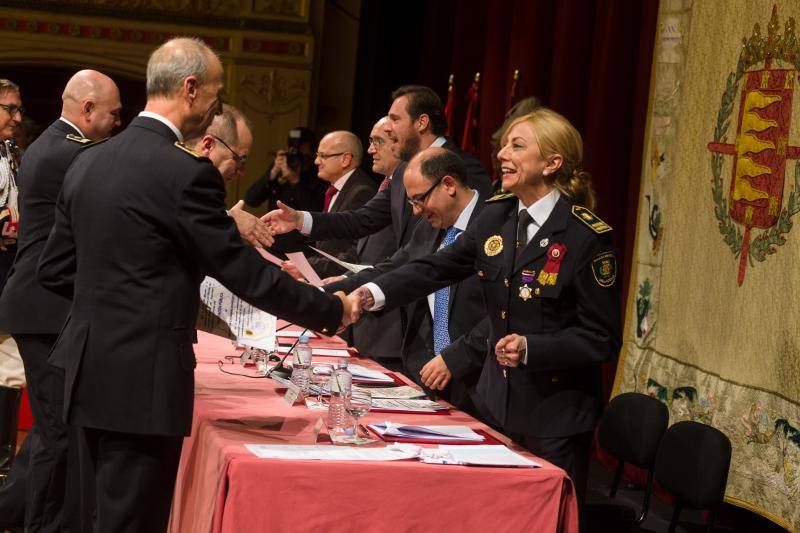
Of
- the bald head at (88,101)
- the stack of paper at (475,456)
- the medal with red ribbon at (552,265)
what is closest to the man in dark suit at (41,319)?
the bald head at (88,101)

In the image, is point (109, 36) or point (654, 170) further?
point (109, 36)

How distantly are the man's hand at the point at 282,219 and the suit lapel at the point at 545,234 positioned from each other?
1.57 meters

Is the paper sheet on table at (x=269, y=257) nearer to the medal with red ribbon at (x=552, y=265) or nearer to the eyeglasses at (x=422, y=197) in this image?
the eyeglasses at (x=422, y=197)

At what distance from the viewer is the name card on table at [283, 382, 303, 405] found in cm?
292

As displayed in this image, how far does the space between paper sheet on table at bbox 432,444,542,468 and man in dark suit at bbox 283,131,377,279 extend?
283 centimetres

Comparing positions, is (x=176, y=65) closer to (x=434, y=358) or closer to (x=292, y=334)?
(x=434, y=358)

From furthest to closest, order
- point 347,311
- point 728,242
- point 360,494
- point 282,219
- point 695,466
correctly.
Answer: point 282,219, point 728,242, point 695,466, point 347,311, point 360,494

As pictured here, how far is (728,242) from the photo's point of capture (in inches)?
168

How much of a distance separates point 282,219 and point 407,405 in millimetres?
1500

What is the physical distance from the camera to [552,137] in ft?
9.76

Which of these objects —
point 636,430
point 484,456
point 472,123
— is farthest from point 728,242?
point 472,123

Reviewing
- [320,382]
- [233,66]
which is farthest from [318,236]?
[233,66]

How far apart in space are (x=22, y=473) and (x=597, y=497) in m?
1.98

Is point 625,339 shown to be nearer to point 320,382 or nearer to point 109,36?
point 320,382
